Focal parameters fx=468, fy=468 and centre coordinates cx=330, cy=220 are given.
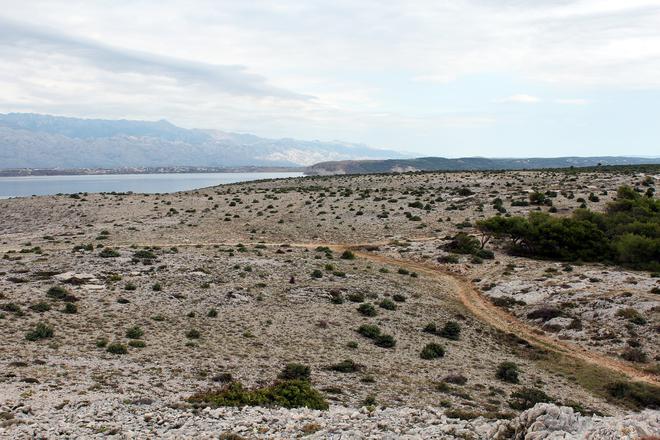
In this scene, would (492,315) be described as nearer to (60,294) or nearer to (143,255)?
(143,255)

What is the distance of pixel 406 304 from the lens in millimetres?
30453

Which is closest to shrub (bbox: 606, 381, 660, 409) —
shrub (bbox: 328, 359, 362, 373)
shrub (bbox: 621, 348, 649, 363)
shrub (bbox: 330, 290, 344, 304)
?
shrub (bbox: 621, 348, 649, 363)

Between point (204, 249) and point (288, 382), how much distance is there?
26.5 meters

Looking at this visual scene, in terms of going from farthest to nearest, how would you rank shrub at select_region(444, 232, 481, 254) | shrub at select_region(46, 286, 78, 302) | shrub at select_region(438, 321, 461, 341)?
shrub at select_region(444, 232, 481, 254)
shrub at select_region(438, 321, 461, 341)
shrub at select_region(46, 286, 78, 302)

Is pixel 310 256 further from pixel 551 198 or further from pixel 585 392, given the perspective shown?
pixel 551 198

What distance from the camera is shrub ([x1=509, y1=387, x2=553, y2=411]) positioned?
1773 cm

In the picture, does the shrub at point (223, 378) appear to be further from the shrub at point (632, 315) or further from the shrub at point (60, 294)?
the shrub at point (632, 315)

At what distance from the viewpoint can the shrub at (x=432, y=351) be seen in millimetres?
22556

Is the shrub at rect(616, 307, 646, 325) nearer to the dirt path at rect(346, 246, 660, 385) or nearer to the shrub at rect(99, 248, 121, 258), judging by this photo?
the dirt path at rect(346, 246, 660, 385)

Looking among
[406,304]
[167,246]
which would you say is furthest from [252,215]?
[406,304]

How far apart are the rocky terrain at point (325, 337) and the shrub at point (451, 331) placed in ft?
0.56

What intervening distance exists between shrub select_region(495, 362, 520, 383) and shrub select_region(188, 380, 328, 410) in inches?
365

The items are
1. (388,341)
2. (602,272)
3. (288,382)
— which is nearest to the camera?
(288,382)

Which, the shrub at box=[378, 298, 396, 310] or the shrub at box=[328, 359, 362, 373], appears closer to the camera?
the shrub at box=[328, 359, 362, 373]
